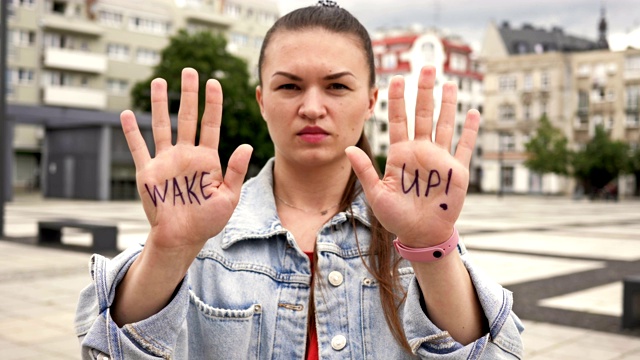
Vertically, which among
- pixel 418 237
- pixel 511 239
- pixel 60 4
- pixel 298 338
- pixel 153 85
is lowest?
pixel 511 239

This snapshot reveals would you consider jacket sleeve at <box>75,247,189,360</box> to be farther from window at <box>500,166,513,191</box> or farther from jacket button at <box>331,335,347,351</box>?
window at <box>500,166,513,191</box>

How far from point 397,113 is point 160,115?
0.55m

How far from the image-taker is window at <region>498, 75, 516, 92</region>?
6788 cm

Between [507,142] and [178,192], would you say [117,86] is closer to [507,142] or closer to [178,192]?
[507,142]

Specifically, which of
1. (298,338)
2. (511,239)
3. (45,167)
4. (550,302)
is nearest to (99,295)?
(298,338)

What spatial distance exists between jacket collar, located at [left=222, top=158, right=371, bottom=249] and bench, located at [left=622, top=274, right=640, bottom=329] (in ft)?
17.0

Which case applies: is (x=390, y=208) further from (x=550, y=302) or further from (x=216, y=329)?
(x=550, y=302)

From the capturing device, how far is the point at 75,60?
1929 inches

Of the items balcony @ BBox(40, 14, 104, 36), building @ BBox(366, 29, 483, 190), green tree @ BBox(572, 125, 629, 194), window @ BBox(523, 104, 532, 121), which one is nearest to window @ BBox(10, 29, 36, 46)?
balcony @ BBox(40, 14, 104, 36)

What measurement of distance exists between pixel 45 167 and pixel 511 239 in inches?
1106

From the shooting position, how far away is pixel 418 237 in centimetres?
159

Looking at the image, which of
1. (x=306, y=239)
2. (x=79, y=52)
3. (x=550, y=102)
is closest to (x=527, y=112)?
(x=550, y=102)

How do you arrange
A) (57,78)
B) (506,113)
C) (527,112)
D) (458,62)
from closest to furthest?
(57,78)
(527,112)
(506,113)
(458,62)

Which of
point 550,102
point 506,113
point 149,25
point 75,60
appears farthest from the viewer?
point 506,113
